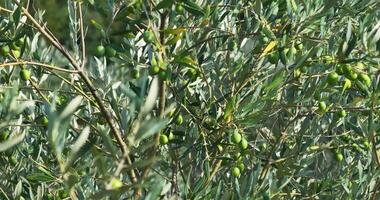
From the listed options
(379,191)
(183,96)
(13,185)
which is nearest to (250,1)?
(183,96)

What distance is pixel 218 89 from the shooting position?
2.99 metres

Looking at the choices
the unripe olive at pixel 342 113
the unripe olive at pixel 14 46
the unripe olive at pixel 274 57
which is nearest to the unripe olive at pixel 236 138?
the unripe olive at pixel 274 57

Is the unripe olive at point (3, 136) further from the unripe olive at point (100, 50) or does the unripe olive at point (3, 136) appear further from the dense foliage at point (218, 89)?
the unripe olive at point (100, 50)

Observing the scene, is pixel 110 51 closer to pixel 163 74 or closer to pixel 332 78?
pixel 163 74

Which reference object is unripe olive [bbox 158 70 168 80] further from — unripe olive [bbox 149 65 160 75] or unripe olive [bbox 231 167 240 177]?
unripe olive [bbox 231 167 240 177]

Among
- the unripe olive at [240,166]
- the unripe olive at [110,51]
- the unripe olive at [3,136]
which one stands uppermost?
the unripe olive at [110,51]

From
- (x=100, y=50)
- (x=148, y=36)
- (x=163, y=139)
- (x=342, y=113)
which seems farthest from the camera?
(x=342, y=113)

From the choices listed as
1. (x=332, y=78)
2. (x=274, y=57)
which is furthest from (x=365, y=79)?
(x=274, y=57)

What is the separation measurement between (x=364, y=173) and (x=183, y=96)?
0.81m

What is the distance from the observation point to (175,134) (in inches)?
117

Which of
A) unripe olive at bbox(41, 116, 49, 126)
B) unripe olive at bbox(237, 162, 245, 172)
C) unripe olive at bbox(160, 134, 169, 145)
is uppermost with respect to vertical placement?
unripe olive at bbox(160, 134, 169, 145)

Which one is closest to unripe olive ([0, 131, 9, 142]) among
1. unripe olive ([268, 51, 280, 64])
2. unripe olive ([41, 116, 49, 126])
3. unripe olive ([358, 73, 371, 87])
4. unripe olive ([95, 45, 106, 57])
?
unripe olive ([41, 116, 49, 126])

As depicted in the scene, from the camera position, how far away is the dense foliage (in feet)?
8.54

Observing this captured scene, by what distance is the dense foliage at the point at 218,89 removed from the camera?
260 centimetres
